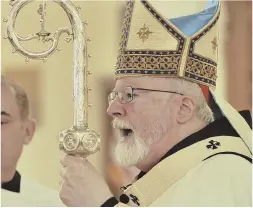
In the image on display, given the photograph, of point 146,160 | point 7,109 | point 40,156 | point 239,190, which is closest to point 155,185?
point 146,160

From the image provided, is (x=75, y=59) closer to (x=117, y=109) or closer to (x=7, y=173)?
(x=117, y=109)

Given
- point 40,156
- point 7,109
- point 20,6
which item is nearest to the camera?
point 20,6

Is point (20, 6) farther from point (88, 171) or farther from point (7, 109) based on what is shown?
point (7, 109)

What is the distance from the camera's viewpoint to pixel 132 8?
277 cm

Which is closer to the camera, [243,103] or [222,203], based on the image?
[222,203]

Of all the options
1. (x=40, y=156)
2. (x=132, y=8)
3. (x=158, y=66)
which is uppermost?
(x=132, y=8)

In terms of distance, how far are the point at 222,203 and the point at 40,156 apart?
5.81 feet

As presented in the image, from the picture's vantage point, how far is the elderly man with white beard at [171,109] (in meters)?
2.63

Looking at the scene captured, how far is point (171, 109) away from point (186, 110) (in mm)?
48

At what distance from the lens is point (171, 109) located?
106 inches

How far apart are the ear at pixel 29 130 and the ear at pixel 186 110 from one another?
1.18 meters

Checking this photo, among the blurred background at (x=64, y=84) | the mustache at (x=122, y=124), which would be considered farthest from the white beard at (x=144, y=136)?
the blurred background at (x=64, y=84)

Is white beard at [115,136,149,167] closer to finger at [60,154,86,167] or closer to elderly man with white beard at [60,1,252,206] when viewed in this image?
elderly man with white beard at [60,1,252,206]

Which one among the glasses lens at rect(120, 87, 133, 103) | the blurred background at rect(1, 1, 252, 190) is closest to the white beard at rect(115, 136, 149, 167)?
the glasses lens at rect(120, 87, 133, 103)
